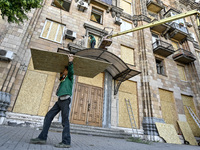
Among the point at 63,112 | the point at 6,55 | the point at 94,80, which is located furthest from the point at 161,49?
the point at 6,55

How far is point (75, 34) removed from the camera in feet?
30.2

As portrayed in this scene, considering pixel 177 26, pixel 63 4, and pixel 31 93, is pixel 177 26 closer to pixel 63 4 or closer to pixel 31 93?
pixel 63 4

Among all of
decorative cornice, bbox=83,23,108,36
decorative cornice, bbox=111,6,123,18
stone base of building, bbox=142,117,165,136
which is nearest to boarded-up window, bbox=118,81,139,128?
stone base of building, bbox=142,117,165,136

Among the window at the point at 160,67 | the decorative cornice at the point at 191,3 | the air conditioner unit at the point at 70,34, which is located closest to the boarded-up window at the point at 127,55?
the window at the point at 160,67

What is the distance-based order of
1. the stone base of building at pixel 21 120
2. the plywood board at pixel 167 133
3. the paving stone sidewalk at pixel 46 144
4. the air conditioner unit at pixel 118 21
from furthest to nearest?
the air conditioner unit at pixel 118 21, the plywood board at pixel 167 133, the stone base of building at pixel 21 120, the paving stone sidewalk at pixel 46 144

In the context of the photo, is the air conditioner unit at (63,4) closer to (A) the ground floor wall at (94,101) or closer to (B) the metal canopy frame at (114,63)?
(B) the metal canopy frame at (114,63)

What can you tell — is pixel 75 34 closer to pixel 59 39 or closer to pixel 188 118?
pixel 59 39

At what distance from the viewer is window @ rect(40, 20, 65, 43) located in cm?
878

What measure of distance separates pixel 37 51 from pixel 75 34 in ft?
21.6

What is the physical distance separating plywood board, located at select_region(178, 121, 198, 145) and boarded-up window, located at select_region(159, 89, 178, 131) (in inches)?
17.6

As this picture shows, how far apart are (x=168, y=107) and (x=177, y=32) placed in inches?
363

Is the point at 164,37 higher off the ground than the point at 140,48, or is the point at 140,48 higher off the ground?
the point at 164,37

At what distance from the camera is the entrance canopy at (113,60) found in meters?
7.69

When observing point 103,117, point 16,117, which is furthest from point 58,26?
point 103,117
